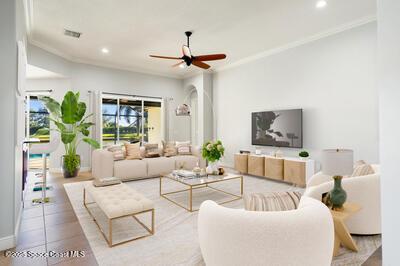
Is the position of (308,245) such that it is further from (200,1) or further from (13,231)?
(200,1)

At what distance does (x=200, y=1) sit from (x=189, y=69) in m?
3.99

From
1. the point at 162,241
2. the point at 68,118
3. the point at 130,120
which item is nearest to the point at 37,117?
the point at 68,118

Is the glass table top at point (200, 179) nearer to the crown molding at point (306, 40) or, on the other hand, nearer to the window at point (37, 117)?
the crown molding at point (306, 40)

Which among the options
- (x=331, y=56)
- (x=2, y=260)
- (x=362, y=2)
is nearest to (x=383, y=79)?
(x=362, y=2)

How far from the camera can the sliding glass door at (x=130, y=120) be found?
6969 millimetres

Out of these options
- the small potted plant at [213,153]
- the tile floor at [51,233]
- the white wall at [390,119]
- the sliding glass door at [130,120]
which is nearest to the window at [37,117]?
the sliding glass door at [130,120]

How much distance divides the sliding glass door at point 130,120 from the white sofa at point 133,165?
1875mm

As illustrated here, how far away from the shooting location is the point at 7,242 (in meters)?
2.26

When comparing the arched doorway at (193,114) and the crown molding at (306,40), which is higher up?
the crown molding at (306,40)

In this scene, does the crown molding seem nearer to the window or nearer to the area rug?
the area rug

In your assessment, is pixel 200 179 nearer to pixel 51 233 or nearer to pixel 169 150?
pixel 51 233

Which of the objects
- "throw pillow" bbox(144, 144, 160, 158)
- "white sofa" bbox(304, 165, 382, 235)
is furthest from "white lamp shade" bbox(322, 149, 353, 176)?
"throw pillow" bbox(144, 144, 160, 158)

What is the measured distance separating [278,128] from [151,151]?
3343 mm

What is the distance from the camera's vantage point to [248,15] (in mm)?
3842
